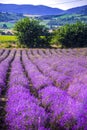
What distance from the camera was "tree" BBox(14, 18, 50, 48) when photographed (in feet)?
177

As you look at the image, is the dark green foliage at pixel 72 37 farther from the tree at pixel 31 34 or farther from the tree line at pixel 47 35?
the tree at pixel 31 34

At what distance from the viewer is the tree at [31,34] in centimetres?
5384

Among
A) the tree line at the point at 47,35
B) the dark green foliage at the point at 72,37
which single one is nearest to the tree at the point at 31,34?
the tree line at the point at 47,35

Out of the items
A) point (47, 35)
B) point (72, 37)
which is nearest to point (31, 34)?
point (47, 35)

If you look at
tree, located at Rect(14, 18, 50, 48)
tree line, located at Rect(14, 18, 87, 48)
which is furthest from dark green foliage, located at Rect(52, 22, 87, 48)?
tree, located at Rect(14, 18, 50, 48)

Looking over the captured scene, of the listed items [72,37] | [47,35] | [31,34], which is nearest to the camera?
[72,37]

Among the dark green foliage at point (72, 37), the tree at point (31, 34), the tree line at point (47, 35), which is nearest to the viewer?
the dark green foliage at point (72, 37)

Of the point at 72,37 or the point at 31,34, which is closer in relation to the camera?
the point at 72,37

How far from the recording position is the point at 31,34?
5438cm

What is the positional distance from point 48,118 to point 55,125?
0.59ft

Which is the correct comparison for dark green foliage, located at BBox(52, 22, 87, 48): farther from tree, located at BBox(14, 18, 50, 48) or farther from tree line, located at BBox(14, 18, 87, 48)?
tree, located at BBox(14, 18, 50, 48)

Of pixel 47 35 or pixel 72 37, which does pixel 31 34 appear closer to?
pixel 47 35

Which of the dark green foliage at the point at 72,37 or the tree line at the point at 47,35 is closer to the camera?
the dark green foliage at the point at 72,37

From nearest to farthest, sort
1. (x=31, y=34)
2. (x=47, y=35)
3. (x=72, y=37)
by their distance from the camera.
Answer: (x=72, y=37) → (x=31, y=34) → (x=47, y=35)
